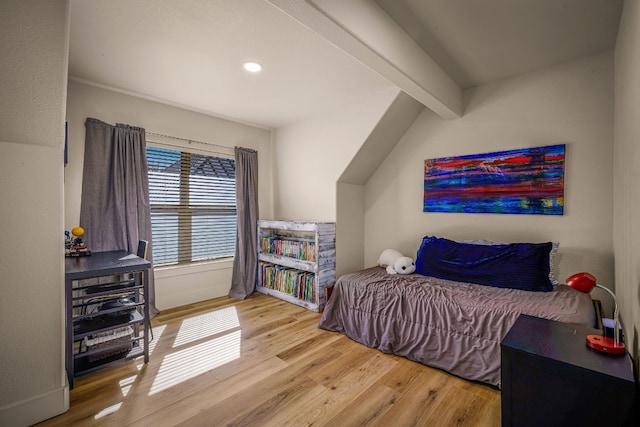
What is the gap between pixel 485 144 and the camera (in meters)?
2.85

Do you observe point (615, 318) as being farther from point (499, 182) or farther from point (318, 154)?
point (318, 154)

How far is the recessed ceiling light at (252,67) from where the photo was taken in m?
2.40

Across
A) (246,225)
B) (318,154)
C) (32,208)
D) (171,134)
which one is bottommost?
(246,225)

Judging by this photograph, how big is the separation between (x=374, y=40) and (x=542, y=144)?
1.91m

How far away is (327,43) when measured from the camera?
6.92 ft

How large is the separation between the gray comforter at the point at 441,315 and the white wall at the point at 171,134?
5.77ft

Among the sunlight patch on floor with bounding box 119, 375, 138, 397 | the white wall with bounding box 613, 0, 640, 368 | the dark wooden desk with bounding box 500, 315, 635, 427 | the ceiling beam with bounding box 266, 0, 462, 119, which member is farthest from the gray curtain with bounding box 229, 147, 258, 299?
the white wall with bounding box 613, 0, 640, 368

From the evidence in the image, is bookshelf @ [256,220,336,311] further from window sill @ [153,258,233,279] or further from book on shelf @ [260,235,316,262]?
window sill @ [153,258,233,279]

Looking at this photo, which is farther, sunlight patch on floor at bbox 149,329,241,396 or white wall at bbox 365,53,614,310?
white wall at bbox 365,53,614,310

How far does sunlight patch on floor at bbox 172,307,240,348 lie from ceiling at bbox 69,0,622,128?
8.01 ft

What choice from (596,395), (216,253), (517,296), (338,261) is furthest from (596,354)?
(216,253)

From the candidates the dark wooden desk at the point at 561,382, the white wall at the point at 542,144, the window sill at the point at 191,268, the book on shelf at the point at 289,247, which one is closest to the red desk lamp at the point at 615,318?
the dark wooden desk at the point at 561,382

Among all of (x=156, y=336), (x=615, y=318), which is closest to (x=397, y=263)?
(x=615, y=318)

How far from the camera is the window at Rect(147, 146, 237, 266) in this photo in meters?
3.33
